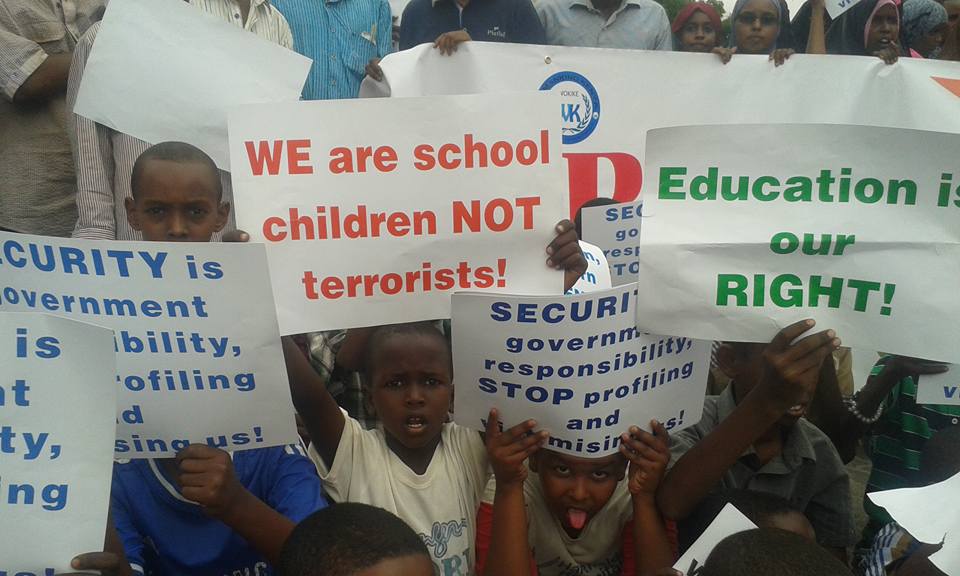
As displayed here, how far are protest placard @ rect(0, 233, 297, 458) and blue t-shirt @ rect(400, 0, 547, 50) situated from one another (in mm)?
2787

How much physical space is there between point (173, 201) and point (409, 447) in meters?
1.06

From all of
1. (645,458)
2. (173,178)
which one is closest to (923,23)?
(645,458)

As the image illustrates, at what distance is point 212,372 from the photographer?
2041mm

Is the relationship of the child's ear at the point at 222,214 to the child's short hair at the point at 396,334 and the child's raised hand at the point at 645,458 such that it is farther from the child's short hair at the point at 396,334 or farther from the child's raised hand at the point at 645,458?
the child's raised hand at the point at 645,458

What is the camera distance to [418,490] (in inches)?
91.7

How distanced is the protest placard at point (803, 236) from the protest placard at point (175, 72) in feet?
4.23

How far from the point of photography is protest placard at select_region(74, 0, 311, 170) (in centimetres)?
258

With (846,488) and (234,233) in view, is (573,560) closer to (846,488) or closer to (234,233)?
(846,488)

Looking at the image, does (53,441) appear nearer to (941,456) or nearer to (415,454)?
(415,454)

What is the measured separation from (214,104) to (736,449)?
6.07ft

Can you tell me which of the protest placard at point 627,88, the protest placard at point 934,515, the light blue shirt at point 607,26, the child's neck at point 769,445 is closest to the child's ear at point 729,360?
the child's neck at point 769,445

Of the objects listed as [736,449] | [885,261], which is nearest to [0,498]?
[736,449]

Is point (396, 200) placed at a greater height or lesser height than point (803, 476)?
greater

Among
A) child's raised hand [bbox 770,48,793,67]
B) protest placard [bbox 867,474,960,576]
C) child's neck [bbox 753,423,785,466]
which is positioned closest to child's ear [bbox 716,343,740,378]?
→ child's neck [bbox 753,423,785,466]
